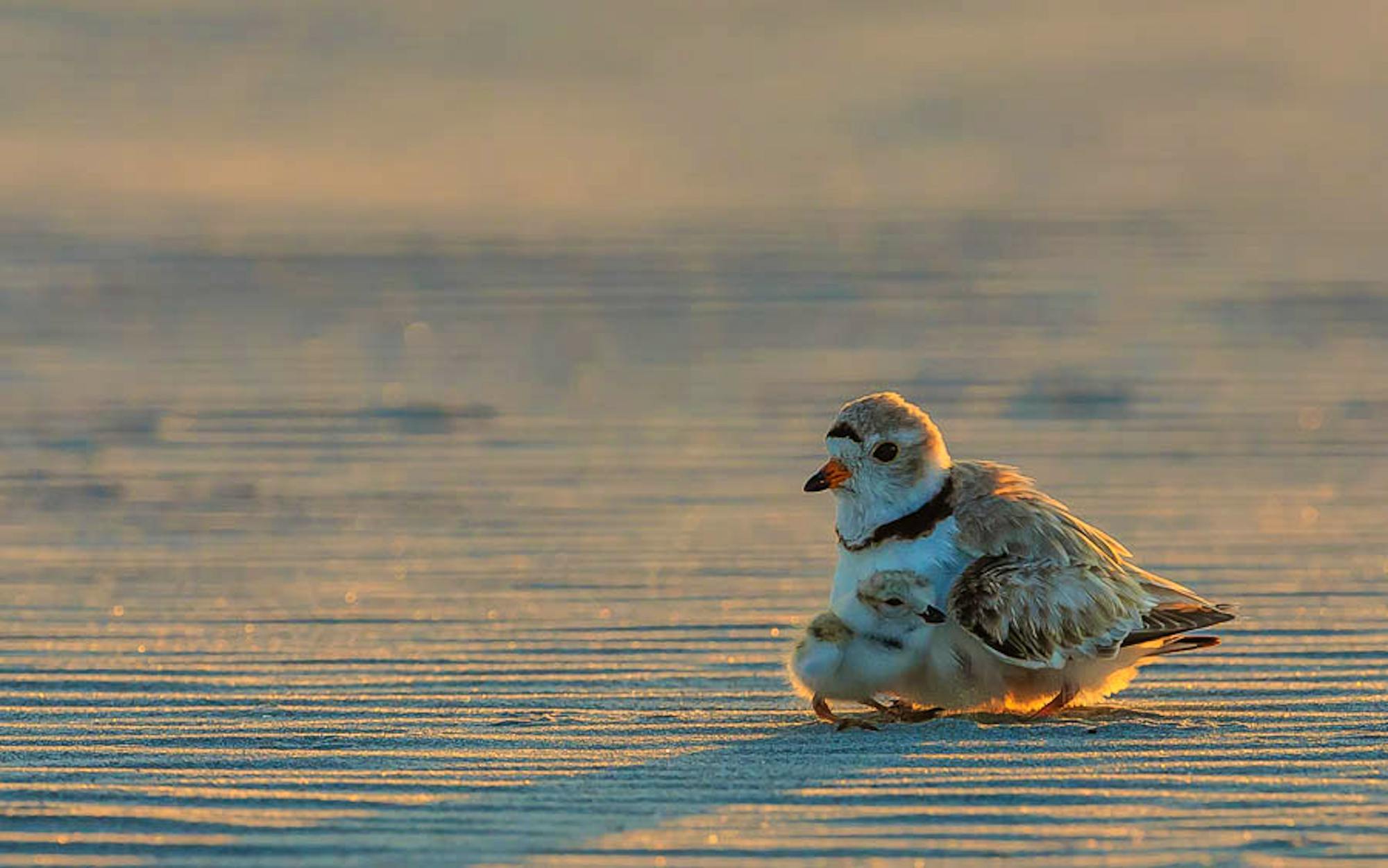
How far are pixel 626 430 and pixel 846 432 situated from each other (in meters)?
4.74

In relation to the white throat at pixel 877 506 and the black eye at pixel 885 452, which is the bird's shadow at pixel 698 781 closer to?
the white throat at pixel 877 506

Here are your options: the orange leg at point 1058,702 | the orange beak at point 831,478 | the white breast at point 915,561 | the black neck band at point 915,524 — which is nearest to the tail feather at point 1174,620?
the orange leg at point 1058,702

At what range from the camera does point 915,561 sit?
22.9 ft

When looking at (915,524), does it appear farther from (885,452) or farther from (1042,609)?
(1042,609)

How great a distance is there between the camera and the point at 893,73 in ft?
92.1

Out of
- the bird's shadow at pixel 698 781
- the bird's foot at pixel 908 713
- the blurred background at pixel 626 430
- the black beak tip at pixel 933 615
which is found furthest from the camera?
the bird's foot at pixel 908 713

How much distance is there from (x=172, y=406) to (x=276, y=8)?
67.7ft

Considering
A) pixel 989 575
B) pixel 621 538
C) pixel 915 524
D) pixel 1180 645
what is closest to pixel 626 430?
pixel 621 538

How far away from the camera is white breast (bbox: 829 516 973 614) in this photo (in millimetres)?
6926

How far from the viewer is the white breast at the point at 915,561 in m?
6.93

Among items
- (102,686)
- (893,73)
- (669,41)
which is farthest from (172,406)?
(669,41)

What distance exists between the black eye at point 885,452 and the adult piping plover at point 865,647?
1.32 feet

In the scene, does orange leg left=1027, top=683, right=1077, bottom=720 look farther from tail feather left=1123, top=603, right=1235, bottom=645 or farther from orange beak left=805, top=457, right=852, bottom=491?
orange beak left=805, top=457, right=852, bottom=491

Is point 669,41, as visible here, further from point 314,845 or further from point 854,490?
point 314,845
